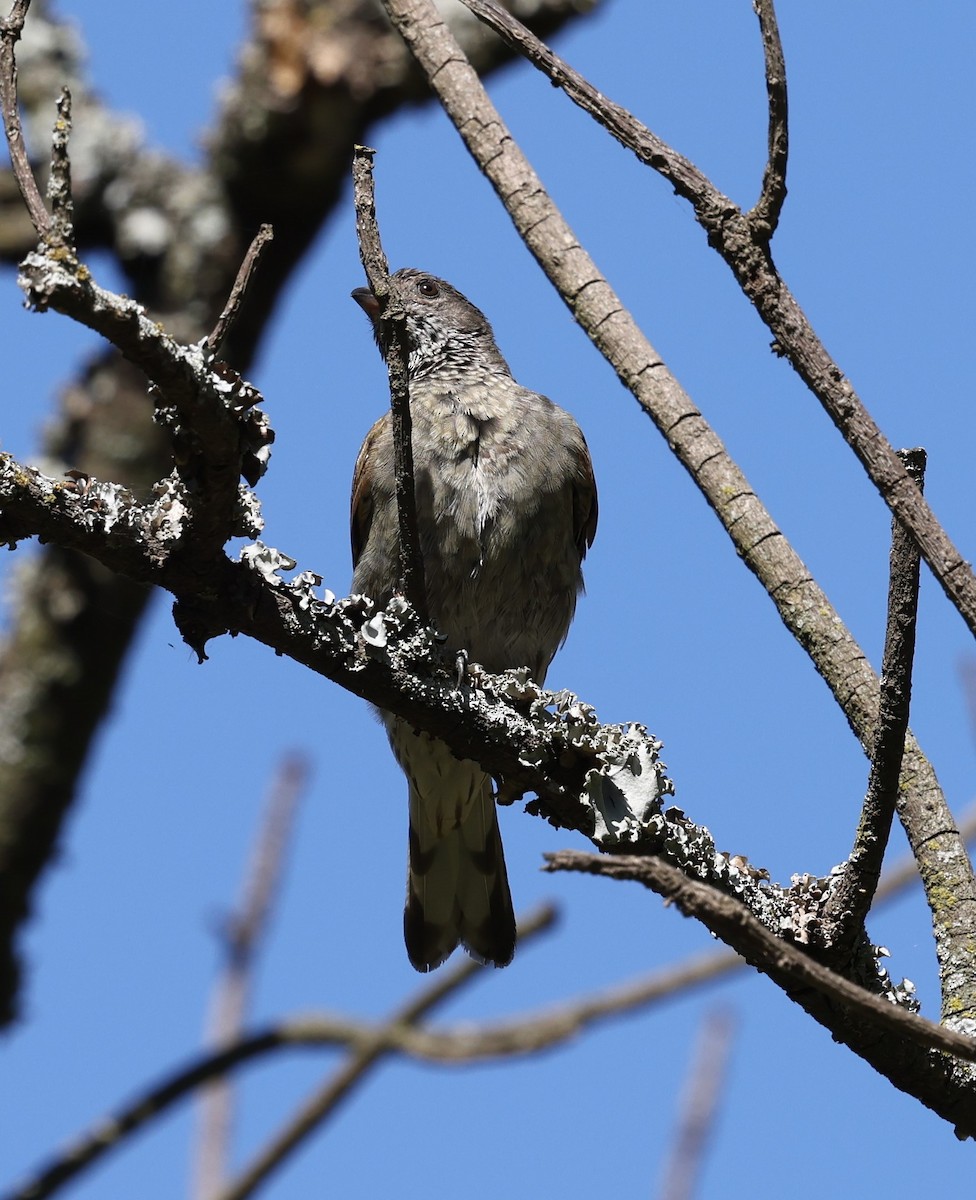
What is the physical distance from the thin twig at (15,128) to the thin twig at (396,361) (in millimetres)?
545

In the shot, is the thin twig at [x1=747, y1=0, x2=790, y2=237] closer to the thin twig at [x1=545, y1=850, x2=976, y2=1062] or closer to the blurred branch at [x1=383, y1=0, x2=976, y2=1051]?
the blurred branch at [x1=383, y1=0, x2=976, y2=1051]

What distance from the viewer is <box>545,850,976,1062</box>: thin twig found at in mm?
1681

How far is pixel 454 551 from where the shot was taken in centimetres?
446

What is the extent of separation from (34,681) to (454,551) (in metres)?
2.46

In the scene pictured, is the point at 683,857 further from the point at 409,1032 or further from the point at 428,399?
the point at 428,399

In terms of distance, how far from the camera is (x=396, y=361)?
260 cm

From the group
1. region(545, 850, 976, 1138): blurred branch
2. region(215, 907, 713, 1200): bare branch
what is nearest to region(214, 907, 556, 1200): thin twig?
region(215, 907, 713, 1200): bare branch

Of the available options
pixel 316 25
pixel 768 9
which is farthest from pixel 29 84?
pixel 768 9

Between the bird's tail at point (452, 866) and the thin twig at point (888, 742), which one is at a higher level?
the bird's tail at point (452, 866)

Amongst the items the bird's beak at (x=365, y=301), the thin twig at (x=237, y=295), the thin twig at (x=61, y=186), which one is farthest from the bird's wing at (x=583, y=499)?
the thin twig at (x=61, y=186)

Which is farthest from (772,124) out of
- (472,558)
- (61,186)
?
(472,558)

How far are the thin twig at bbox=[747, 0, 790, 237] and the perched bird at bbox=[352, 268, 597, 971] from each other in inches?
83.8

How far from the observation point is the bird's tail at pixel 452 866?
4.73m

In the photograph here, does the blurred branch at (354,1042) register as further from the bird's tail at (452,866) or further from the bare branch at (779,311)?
the bare branch at (779,311)
